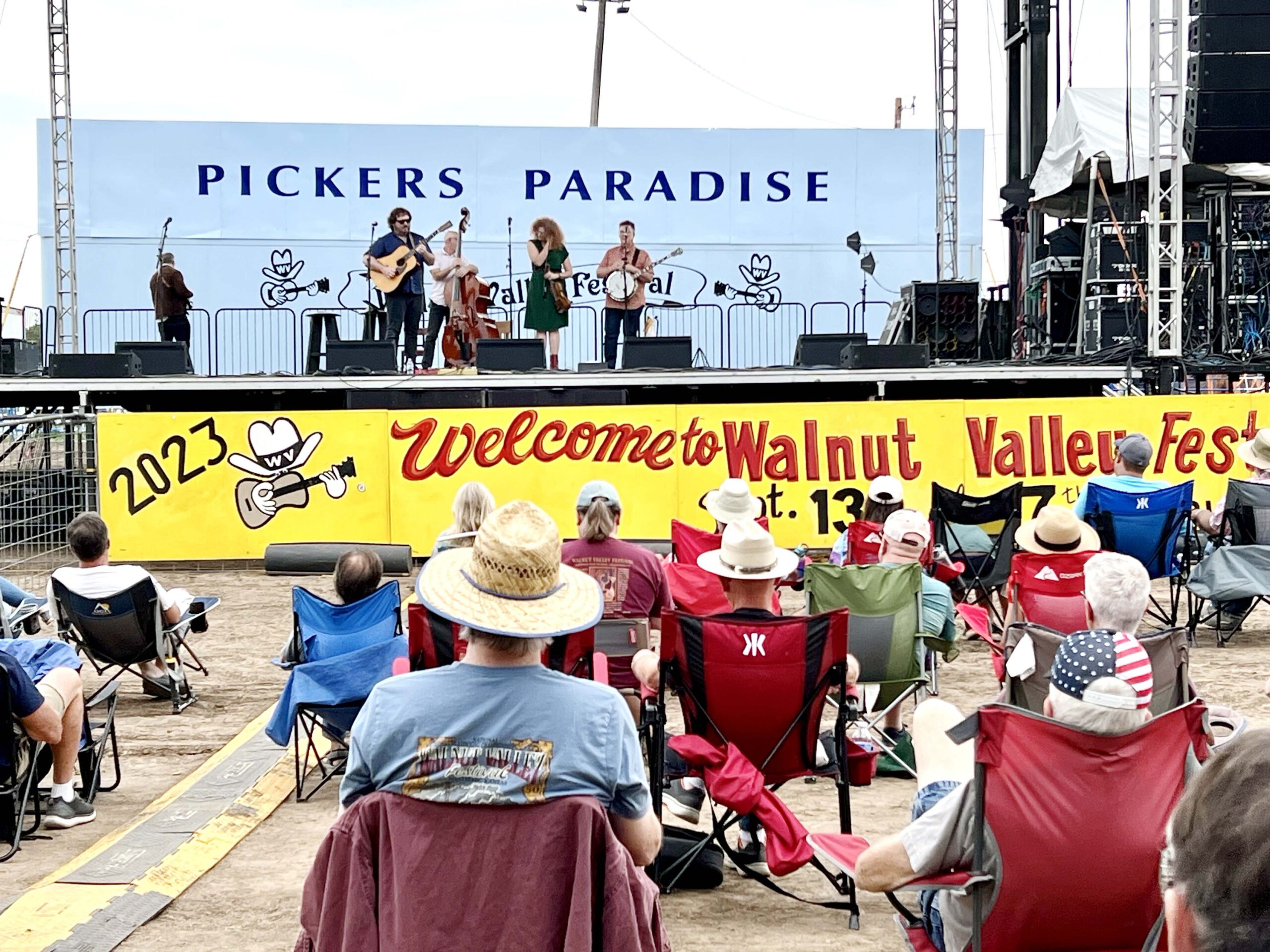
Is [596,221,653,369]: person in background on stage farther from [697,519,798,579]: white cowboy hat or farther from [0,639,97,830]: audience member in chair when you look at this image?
[697,519,798,579]: white cowboy hat

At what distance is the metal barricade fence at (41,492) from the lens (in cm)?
1156

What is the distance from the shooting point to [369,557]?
6.63 meters

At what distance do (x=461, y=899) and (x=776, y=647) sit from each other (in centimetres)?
230

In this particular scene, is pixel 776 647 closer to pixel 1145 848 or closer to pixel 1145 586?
pixel 1145 586

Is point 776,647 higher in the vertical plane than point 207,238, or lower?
lower

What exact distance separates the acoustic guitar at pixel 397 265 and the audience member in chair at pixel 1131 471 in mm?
9327

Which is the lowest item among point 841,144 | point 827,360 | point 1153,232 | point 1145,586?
point 1145,586

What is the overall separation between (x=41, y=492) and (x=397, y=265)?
502cm

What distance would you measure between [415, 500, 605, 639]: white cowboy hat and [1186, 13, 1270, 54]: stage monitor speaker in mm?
13323

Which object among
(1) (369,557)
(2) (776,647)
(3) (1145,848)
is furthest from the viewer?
(1) (369,557)

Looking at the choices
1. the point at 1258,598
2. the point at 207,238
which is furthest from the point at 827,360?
the point at 207,238

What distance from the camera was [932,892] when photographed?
3.78 meters

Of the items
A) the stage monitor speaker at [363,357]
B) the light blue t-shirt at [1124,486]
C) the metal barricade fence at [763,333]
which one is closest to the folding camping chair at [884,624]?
the light blue t-shirt at [1124,486]

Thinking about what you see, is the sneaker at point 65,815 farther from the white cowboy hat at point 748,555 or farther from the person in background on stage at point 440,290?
the person in background on stage at point 440,290
